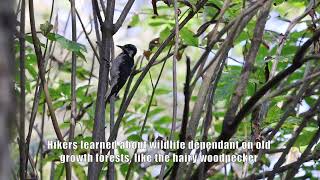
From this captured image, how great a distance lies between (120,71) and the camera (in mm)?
2676

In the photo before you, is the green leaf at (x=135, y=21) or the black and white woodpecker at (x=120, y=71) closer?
the black and white woodpecker at (x=120, y=71)

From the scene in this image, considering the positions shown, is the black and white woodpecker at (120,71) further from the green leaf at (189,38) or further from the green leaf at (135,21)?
the green leaf at (189,38)

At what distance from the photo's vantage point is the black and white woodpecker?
235 centimetres

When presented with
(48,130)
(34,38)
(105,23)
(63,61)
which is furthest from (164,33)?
(48,130)

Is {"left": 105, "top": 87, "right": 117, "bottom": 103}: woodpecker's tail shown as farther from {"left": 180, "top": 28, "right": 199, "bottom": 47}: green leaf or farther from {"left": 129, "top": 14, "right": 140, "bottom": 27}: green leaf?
{"left": 129, "top": 14, "right": 140, "bottom": 27}: green leaf

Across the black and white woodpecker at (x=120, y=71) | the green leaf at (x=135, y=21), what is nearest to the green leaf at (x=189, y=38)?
the black and white woodpecker at (x=120, y=71)

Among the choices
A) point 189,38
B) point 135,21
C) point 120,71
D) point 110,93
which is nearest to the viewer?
point 189,38

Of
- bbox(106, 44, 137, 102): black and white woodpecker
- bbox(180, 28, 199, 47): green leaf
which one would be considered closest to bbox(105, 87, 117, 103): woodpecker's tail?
bbox(106, 44, 137, 102): black and white woodpecker

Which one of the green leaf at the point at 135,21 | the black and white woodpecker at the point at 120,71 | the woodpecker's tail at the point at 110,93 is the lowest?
the woodpecker's tail at the point at 110,93

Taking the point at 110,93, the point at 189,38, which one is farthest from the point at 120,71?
the point at 189,38

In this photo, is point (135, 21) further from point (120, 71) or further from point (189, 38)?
point (189, 38)

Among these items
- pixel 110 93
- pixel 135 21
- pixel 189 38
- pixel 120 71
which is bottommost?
pixel 110 93

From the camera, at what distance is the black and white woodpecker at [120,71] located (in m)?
2.35

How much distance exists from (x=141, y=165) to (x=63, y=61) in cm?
94
